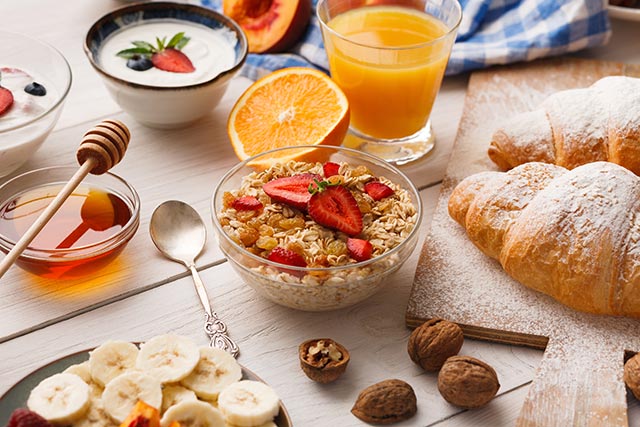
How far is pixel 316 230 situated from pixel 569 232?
0.52m

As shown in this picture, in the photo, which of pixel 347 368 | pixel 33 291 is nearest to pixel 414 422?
pixel 347 368

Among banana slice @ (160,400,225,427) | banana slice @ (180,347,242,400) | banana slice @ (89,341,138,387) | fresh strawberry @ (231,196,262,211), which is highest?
fresh strawberry @ (231,196,262,211)

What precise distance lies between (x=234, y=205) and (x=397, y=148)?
0.62 m

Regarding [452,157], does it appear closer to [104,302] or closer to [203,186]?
[203,186]

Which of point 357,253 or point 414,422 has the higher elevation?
point 357,253

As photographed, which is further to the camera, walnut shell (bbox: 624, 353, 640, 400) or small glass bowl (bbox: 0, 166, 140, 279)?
small glass bowl (bbox: 0, 166, 140, 279)

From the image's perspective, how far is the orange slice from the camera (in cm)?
212

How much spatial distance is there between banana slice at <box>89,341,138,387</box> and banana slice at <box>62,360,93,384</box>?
1 centimetres

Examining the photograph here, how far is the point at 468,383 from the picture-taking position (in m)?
1.54

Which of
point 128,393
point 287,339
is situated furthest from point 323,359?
point 128,393

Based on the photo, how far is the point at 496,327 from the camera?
173cm

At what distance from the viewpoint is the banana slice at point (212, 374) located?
1478 mm

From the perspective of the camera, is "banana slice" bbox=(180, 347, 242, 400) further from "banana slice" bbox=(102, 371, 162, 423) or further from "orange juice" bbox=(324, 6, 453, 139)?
"orange juice" bbox=(324, 6, 453, 139)

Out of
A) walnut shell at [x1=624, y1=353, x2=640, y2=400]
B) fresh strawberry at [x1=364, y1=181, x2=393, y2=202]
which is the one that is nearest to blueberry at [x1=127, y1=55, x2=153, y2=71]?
fresh strawberry at [x1=364, y1=181, x2=393, y2=202]
